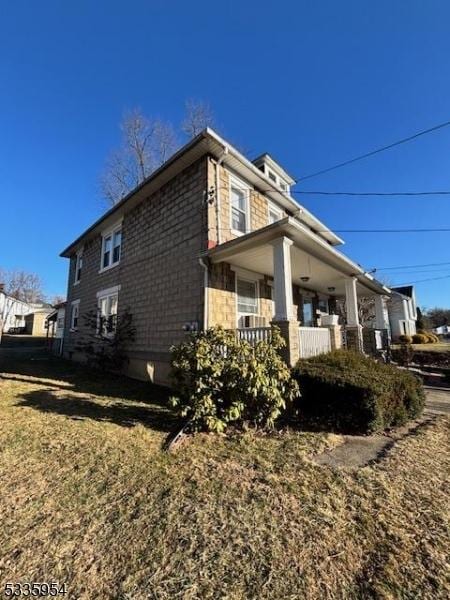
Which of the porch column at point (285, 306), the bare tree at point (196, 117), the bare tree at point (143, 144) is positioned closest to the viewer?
the porch column at point (285, 306)

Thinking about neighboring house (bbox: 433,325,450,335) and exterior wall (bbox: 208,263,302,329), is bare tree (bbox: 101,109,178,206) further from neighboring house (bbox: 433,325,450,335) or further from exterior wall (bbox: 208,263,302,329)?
neighboring house (bbox: 433,325,450,335)

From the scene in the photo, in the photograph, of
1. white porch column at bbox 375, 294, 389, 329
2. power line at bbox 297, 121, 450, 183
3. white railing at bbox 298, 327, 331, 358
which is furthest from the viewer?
white porch column at bbox 375, 294, 389, 329

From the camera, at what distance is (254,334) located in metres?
6.96

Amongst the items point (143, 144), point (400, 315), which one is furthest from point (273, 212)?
point (400, 315)

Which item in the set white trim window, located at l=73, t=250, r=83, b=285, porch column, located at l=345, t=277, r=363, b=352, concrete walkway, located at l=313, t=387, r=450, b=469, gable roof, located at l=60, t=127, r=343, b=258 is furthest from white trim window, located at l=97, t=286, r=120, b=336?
concrete walkway, located at l=313, t=387, r=450, b=469

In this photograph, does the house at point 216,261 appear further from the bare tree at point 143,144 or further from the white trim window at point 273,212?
the bare tree at point 143,144

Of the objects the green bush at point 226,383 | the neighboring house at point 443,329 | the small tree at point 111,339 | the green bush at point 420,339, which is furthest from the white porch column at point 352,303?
the neighboring house at point 443,329

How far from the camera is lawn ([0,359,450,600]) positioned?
205 cm

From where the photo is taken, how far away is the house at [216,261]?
280 inches

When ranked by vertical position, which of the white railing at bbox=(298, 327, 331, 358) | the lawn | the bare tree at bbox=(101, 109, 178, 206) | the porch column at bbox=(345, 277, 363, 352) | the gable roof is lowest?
the lawn

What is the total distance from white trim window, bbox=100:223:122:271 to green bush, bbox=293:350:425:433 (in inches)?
Answer: 369

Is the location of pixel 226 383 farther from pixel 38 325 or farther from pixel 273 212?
pixel 38 325

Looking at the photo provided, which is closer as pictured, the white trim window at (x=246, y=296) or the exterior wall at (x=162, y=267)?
the exterior wall at (x=162, y=267)

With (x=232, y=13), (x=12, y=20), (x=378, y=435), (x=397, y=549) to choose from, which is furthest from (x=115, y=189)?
(x=397, y=549)
